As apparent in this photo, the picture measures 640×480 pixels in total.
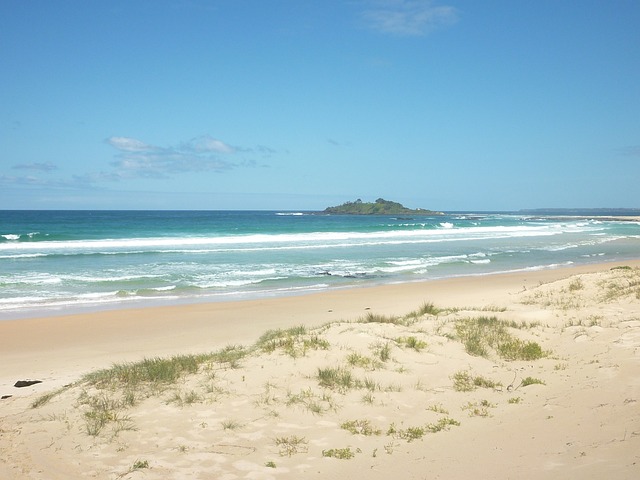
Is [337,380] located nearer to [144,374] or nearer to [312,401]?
[312,401]

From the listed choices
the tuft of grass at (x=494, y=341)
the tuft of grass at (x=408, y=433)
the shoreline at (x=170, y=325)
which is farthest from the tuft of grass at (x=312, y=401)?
the shoreline at (x=170, y=325)

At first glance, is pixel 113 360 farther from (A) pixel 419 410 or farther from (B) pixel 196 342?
(A) pixel 419 410

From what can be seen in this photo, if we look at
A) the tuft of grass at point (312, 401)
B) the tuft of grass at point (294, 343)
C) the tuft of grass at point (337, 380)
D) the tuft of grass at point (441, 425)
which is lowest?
the tuft of grass at point (441, 425)

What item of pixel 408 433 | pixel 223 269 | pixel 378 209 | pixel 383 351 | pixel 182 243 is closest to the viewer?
pixel 408 433

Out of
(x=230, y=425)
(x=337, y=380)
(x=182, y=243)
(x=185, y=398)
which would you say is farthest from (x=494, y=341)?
(x=182, y=243)

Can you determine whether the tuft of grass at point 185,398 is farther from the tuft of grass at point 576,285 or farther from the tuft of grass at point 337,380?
the tuft of grass at point 576,285

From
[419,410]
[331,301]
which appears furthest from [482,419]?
[331,301]

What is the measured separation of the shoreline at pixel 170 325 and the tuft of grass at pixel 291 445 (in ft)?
15.6

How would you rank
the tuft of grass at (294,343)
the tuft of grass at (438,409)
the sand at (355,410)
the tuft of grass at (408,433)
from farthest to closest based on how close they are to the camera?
the tuft of grass at (294,343)
the tuft of grass at (438,409)
the tuft of grass at (408,433)
the sand at (355,410)

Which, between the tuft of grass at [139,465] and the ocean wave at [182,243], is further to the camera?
the ocean wave at [182,243]

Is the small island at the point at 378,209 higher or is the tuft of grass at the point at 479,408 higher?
the small island at the point at 378,209

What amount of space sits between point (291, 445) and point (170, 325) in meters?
8.93

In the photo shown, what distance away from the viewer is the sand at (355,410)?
15.5 ft

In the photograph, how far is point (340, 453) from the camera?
16.4 feet
